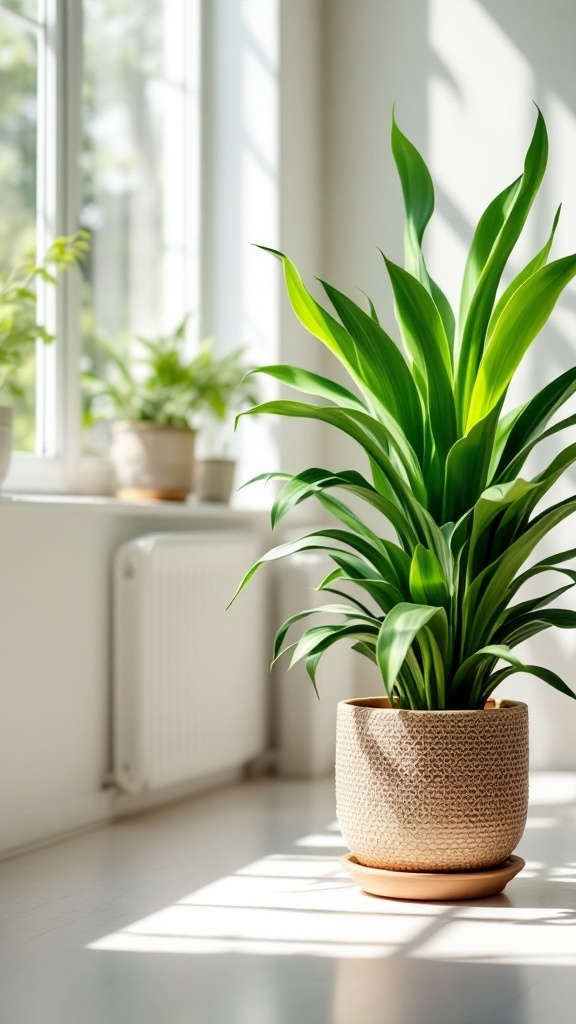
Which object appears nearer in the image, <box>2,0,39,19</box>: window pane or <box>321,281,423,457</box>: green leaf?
<box>321,281,423,457</box>: green leaf

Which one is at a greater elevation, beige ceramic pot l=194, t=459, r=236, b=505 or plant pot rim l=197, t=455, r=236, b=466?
plant pot rim l=197, t=455, r=236, b=466

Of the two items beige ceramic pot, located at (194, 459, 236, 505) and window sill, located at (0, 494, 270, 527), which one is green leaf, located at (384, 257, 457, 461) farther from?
beige ceramic pot, located at (194, 459, 236, 505)

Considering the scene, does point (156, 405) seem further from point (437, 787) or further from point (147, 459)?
point (437, 787)

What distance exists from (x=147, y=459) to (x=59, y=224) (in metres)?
0.63

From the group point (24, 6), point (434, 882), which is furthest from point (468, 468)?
point (24, 6)

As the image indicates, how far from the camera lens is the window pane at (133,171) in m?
3.37

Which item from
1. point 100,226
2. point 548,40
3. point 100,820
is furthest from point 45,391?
point 548,40

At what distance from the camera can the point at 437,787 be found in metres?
2.15

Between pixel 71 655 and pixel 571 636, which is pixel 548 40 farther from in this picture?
pixel 71 655

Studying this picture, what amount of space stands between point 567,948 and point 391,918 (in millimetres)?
307

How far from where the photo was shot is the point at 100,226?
→ 339cm

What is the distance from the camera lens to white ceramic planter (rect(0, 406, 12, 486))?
2.67m

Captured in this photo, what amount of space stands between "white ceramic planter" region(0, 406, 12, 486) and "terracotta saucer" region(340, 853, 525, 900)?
→ 1091mm

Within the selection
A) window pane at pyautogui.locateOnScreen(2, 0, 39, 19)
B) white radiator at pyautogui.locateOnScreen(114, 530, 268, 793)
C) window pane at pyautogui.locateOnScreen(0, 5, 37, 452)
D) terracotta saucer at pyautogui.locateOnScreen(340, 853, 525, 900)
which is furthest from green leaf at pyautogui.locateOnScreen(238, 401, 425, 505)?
window pane at pyautogui.locateOnScreen(2, 0, 39, 19)
